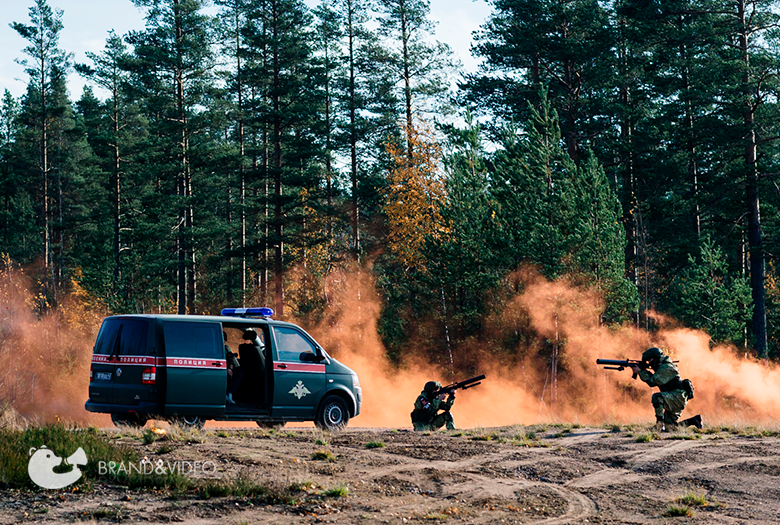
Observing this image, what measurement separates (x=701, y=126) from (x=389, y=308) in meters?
15.6

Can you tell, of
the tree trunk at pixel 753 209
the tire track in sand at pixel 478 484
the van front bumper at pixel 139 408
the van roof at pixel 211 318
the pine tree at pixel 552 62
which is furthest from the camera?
the pine tree at pixel 552 62

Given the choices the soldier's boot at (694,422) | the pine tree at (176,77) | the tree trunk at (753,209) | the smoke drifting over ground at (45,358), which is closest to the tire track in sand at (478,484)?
the soldier's boot at (694,422)

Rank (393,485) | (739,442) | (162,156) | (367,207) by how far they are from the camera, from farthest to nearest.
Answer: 1. (367,207)
2. (162,156)
3. (739,442)
4. (393,485)

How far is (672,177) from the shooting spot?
1332 inches

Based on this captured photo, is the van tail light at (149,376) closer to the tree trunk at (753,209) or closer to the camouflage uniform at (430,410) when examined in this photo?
the camouflage uniform at (430,410)

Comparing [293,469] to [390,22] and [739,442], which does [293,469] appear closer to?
[739,442]

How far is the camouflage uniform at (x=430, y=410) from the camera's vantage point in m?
15.9

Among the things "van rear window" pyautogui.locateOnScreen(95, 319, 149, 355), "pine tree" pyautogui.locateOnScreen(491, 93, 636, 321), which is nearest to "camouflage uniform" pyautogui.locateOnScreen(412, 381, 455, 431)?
"van rear window" pyautogui.locateOnScreen(95, 319, 149, 355)

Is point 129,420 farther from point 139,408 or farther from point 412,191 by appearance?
point 412,191

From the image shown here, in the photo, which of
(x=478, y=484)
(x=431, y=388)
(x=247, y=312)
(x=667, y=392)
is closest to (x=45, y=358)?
(x=247, y=312)

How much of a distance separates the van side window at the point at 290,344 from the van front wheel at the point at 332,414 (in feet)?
3.31

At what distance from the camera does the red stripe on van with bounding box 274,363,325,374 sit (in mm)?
13539

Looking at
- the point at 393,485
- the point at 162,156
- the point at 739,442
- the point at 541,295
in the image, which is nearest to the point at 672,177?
the point at 541,295

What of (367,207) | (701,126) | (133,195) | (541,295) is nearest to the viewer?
(541,295)
